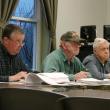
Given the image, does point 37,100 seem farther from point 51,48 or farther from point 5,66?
point 51,48

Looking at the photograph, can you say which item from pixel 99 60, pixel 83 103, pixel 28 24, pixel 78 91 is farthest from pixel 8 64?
pixel 28 24

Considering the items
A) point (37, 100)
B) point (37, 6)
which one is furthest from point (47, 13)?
point (37, 100)

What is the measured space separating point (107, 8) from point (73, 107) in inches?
245

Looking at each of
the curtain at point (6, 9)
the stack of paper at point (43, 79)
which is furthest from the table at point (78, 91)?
the curtain at point (6, 9)

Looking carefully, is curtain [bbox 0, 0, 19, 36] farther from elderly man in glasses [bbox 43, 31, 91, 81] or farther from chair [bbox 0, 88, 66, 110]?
chair [bbox 0, 88, 66, 110]

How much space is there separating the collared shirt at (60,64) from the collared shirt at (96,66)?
1.05 ft

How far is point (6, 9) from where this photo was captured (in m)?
4.93

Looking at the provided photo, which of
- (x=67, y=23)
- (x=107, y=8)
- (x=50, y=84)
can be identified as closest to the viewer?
(x=50, y=84)

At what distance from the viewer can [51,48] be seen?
5727 mm

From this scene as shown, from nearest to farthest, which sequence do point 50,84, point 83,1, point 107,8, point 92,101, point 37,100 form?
point 92,101 < point 37,100 < point 50,84 < point 83,1 < point 107,8

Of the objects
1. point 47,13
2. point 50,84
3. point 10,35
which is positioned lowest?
point 50,84

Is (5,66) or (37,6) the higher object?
(37,6)

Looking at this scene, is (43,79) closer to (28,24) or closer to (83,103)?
(83,103)

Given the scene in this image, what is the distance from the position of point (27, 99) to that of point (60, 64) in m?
2.05
